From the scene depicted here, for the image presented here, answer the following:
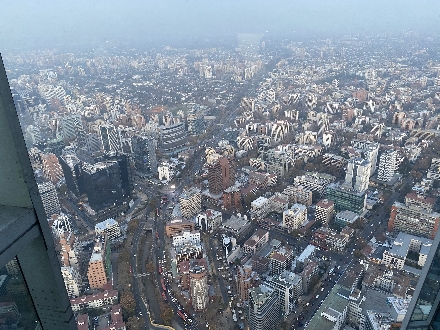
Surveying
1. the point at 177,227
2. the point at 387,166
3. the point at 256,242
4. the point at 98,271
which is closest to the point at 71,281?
the point at 98,271

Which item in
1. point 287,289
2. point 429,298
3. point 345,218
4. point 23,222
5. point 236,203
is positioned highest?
point 23,222

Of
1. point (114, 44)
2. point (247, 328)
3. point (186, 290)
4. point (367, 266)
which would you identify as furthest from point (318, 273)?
point (114, 44)

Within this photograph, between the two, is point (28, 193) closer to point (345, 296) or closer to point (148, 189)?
point (345, 296)

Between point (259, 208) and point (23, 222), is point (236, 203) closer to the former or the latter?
point (259, 208)

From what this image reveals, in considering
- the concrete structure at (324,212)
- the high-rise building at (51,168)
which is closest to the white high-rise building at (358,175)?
the concrete structure at (324,212)

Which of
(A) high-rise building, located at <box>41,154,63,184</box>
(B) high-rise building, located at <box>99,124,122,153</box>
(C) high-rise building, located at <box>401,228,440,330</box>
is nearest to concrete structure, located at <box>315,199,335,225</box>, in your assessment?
(B) high-rise building, located at <box>99,124,122,153</box>

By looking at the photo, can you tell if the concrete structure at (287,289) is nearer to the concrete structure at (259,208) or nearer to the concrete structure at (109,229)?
the concrete structure at (259,208)

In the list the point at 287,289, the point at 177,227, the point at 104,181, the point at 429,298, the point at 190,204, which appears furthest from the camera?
the point at 104,181
